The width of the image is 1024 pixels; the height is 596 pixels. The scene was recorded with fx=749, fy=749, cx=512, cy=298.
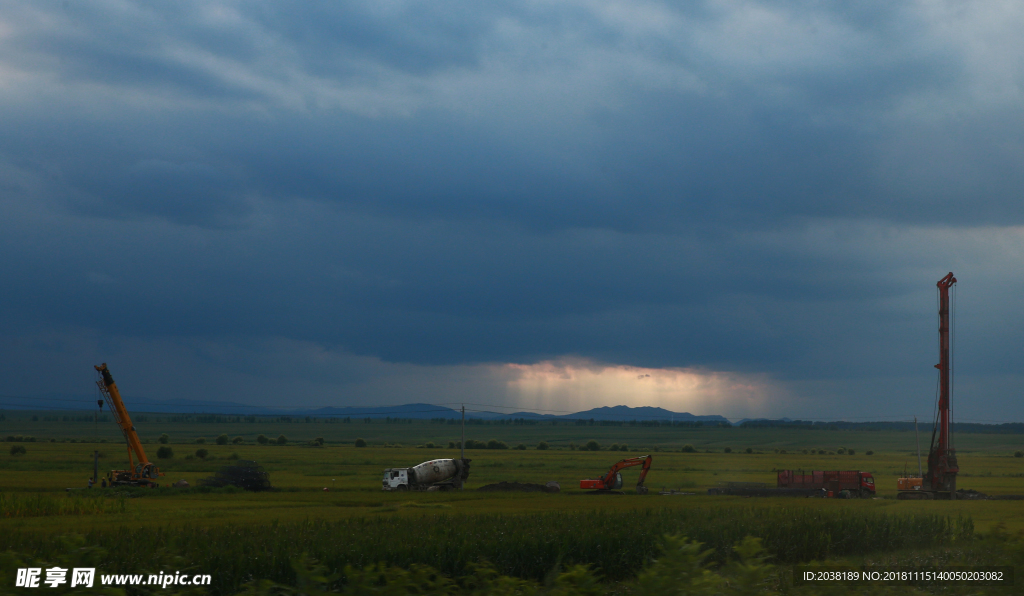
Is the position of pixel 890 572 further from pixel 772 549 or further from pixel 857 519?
pixel 857 519

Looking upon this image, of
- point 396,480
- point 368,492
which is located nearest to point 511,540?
point 368,492

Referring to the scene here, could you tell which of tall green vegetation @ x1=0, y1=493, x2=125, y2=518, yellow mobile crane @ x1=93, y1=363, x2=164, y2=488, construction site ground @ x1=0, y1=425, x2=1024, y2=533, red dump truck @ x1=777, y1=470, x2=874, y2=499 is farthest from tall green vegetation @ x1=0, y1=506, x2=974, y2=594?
yellow mobile crane @ x1=93, y1=363, x2=164, y2=488

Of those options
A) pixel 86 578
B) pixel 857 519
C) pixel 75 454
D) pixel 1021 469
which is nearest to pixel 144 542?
pixel 86 578

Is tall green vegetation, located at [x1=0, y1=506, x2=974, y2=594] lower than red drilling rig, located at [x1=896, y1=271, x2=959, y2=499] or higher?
lower

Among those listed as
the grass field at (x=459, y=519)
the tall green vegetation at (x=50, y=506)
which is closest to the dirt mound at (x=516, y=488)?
the grass field at (x=459, y=519)

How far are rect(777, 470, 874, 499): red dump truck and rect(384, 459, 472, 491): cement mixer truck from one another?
90.8ft

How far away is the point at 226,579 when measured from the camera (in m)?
20.7

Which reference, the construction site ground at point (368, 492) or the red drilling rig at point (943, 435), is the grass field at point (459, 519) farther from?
the red drilling rig at point (943, 435)

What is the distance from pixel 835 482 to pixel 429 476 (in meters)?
33.7

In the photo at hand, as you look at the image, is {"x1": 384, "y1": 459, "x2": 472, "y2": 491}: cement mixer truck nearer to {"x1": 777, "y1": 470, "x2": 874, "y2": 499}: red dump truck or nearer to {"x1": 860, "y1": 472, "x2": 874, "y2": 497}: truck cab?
{"x1": 777, "y1": 470, "x2": 874, "y2": 499}: red dump truck

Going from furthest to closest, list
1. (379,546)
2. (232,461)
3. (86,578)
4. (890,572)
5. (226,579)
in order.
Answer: (232,461), (379,546), (226,579), (890,572), (86,578)

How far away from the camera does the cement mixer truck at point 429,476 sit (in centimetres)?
6362

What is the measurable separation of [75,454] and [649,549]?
109 metres

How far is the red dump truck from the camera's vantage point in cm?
5981
